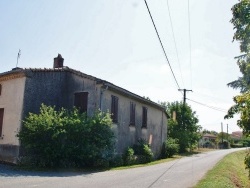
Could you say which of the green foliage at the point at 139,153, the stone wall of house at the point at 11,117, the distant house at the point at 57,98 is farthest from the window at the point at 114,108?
the stone wall of house at the point at 11,117

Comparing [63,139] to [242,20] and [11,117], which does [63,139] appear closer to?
[11,117]

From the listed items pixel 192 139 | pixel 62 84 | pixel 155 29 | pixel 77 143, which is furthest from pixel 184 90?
pixel 155 29

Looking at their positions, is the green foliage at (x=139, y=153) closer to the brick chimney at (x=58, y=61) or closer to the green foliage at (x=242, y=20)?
the brick chimney at (x=58, y=61)

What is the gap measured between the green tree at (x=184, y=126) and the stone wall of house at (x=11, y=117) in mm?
25081

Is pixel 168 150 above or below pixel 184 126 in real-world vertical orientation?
below

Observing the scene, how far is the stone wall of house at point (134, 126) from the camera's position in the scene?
785 inches

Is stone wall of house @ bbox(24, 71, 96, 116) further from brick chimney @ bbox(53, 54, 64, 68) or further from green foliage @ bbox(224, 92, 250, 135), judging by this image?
green foliage @ bbox(224, 92, 250, 135)

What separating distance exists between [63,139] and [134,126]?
8493 millimetres

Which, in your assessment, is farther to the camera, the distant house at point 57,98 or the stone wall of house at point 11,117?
the distant house at point 57,98

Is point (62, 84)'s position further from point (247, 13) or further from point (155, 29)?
point (247, 13)

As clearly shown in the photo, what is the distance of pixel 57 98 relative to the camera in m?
19.2

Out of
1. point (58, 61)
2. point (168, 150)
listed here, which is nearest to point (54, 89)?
point (58, 61)

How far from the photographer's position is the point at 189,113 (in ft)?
135

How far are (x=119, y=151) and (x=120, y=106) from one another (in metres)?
3.07
